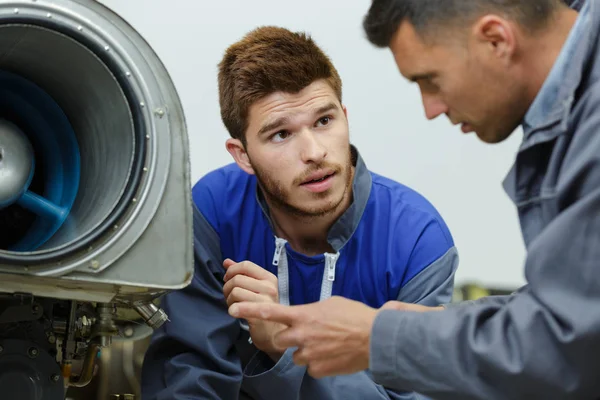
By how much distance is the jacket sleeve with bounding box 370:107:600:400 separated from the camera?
38.8 inches

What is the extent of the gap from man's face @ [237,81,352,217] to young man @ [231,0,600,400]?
457 mm

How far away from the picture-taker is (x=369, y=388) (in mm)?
1583

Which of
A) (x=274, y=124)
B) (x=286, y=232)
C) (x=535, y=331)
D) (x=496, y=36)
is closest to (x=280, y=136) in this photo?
(x=274, y=124)

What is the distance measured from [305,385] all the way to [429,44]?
69cm

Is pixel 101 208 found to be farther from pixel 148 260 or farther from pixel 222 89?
pixel 222 89

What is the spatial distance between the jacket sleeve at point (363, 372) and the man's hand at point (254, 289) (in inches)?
2.3

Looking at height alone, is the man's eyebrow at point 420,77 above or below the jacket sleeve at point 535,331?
above

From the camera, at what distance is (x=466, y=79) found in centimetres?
116

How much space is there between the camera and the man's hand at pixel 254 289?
4.69ft

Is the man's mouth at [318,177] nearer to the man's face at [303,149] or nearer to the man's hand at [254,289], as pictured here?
the man's face at [303,149]

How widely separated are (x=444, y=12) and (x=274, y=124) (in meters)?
0.61

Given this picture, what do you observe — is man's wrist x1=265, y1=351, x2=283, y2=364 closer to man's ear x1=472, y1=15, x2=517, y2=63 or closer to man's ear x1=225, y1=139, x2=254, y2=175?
man's ear x1=225, y1=139, x2=254, y2=175

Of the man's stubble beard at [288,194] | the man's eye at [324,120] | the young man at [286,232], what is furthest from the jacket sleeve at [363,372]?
the man's eye at [324,120]

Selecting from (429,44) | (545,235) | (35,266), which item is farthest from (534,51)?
(35,266)
